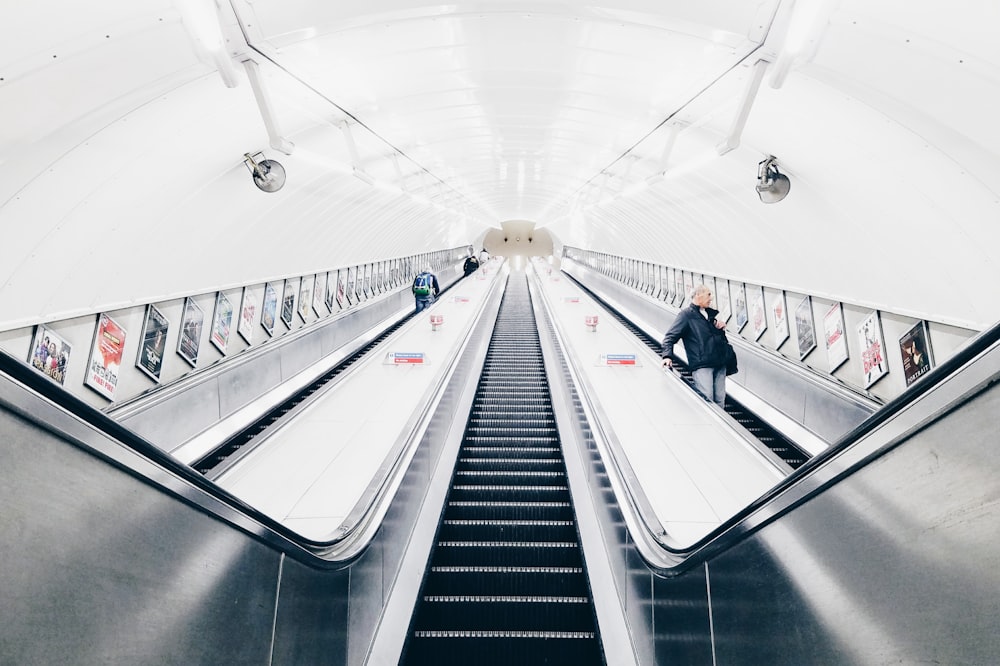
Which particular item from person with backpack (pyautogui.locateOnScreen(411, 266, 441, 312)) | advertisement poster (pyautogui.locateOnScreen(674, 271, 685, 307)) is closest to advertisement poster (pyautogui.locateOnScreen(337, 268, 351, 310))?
person with backpack (pyautogui.locateOnScreen(411, 266, 441, 312))

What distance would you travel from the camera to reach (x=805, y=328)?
26.4ft

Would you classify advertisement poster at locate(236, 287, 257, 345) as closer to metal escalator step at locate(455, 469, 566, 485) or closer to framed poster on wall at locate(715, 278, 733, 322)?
metal escalator step at locate(455, 469, 566, 485)

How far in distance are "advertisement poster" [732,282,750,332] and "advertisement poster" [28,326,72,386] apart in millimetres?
10198

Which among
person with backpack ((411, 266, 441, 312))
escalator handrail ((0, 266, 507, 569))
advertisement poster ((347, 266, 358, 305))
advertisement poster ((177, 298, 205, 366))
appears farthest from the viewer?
person with backpack ((411, 266, 441, 312))

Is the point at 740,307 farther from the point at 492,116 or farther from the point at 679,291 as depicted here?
the point at 492,116

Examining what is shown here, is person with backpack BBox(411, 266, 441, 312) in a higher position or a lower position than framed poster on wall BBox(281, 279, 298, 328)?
higher

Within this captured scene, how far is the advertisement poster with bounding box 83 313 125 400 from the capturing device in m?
5.66

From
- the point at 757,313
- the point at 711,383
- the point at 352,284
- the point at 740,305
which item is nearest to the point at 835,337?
the point at 711,383

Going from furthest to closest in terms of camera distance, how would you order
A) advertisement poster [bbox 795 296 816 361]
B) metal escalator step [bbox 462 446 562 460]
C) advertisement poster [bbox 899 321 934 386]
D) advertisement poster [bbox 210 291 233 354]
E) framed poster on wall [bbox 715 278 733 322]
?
framed poster on wall [bbox 715 278 733 322], advertisement poster [bbox 210 291 233 354], advertisement poster [bbox 795 296 816 361], metal escalator step [bbox 462 446 562 460], advertisement poster [bbox 899 321 934 386]

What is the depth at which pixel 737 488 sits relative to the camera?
4371mm

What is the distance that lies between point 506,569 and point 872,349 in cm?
523

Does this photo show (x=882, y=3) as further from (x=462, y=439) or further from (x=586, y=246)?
(x=586, y=246)

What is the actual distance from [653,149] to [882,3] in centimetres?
491

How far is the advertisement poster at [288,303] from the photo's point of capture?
34.4 ft
